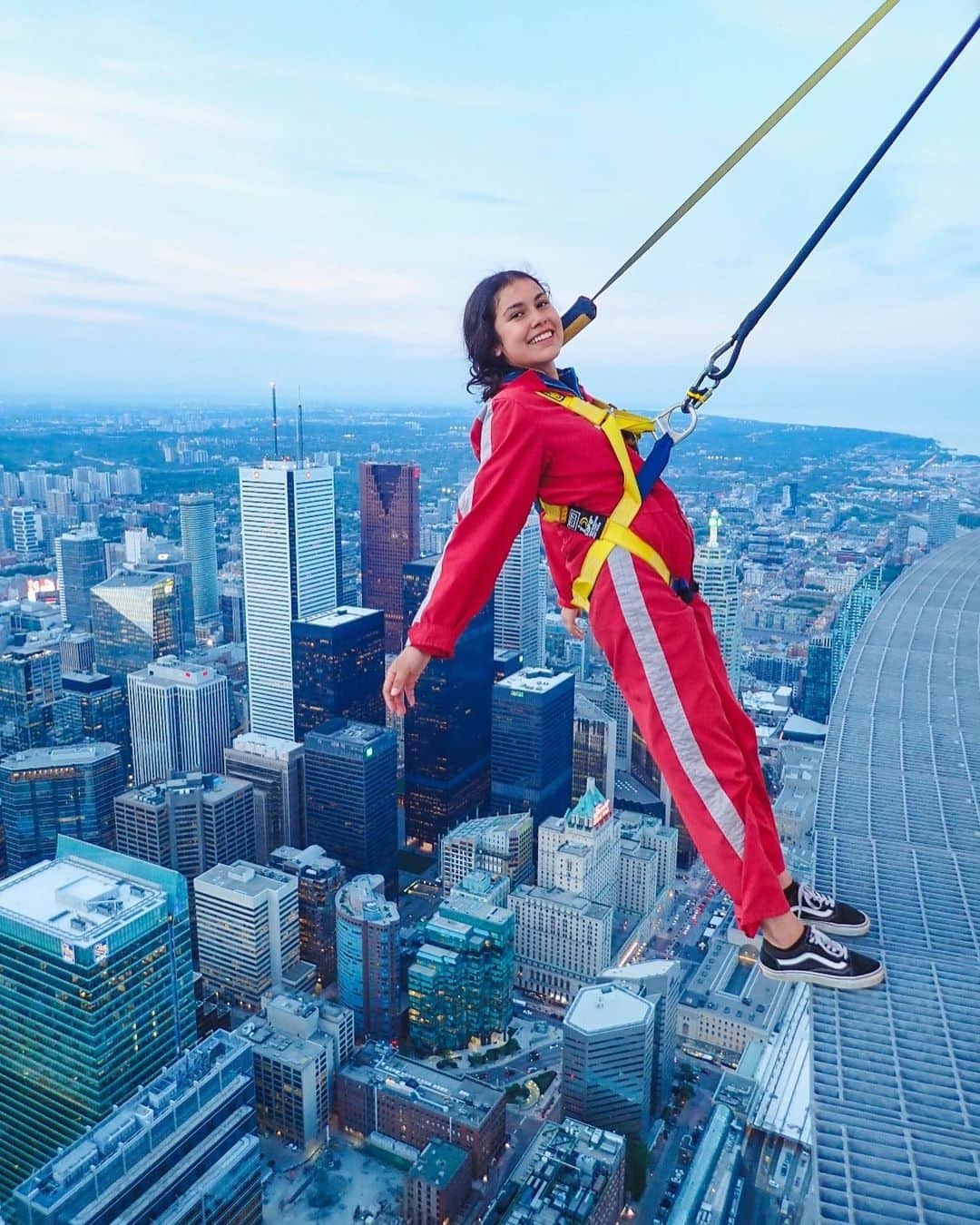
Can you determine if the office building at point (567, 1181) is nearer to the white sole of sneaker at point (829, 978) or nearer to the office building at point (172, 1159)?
the office building at point (172, 1159)

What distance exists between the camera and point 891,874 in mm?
2332

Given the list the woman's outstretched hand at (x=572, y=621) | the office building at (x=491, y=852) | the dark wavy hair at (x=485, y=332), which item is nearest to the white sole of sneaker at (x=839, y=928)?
the woman's outstretched hand at (x=572, y=621)

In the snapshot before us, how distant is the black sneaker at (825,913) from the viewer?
6.42 ft

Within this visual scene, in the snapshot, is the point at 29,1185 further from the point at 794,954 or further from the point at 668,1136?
the point at 794,954

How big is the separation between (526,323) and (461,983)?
34.1ft

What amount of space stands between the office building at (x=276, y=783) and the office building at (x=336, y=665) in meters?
1.65

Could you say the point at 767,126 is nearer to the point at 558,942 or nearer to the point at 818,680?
the point at 558,942

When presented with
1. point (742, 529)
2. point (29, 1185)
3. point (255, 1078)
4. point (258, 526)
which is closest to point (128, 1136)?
point (29, 1185)

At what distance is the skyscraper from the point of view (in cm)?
1575

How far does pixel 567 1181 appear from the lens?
7961mm

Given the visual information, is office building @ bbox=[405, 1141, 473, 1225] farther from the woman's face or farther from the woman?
the woman's face

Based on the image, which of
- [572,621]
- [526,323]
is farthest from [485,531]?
[572,621]

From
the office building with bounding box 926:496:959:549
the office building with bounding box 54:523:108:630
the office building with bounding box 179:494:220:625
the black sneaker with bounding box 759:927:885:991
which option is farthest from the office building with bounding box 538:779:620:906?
the office building with bounding box 54:523:108:630

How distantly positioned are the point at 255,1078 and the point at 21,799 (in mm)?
6743
